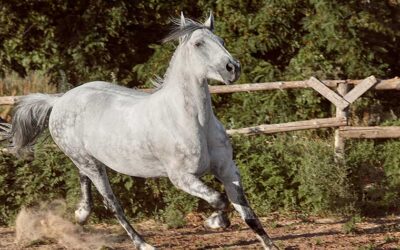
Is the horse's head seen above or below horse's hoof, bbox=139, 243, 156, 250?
above

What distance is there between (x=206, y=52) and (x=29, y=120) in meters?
2.61

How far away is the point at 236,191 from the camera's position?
21.4ft

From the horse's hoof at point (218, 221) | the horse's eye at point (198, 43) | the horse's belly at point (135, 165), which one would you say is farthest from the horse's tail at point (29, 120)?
the horse's eye at point (198, 43)

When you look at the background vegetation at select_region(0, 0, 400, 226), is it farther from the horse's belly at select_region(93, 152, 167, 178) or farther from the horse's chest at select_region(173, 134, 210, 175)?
the horse's chest at select_region(173, 134, 210, 175)

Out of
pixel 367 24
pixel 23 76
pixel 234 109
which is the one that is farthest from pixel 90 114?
pixel 23 76

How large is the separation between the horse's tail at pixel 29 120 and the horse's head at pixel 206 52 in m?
2.15

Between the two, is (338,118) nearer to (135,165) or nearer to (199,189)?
(135,165)

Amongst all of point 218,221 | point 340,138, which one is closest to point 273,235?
point 218,221

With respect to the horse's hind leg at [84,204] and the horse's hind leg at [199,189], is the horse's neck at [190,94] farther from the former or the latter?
the horse's hind leg at [84,204]

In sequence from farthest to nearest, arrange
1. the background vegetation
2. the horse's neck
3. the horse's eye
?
the background vegetation < the horse's neck < the horse's eye

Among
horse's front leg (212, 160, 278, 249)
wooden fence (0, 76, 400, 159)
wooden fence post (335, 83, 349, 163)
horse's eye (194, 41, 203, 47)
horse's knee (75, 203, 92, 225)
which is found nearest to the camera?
horse's eye (194, 41, 203, 47)

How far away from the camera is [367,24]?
12789 mm

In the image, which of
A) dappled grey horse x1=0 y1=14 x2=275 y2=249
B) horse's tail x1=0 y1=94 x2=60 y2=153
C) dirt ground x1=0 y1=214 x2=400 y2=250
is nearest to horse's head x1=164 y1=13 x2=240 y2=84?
dappled grey horse x1=0 y1=14 x2=275 y2=249

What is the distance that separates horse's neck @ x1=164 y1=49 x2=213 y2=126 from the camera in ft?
20.8
